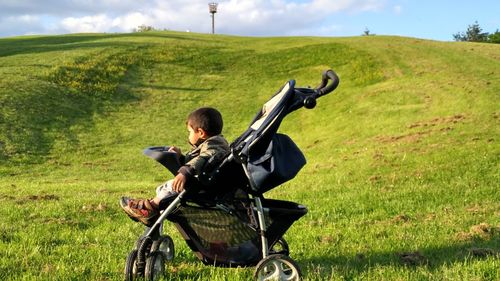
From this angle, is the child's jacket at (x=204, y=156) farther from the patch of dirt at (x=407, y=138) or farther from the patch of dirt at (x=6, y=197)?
the patch of dirt at (x=407, y=138)

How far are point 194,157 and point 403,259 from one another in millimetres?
2633

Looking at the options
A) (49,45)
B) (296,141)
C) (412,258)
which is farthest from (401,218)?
(49,45)

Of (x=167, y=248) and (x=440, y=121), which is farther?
(x=440, y=121)

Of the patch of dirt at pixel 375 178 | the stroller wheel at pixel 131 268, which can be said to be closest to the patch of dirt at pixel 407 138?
the patch of dirt at pixel 375 178

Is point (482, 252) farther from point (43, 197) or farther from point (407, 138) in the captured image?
point (407, 138)

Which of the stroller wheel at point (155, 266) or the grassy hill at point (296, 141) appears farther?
the grassy hill at point (296, 141)

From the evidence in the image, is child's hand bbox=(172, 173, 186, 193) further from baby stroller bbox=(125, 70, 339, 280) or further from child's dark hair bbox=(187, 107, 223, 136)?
child's dark hair bbox=(187, 107, 223, 136)

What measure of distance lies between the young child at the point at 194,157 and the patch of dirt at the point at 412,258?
240 centimetres

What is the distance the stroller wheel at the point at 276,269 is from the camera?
4.84 m

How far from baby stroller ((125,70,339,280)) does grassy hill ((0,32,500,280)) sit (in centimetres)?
35

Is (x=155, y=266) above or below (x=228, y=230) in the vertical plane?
below

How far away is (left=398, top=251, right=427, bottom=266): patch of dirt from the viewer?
5723mm

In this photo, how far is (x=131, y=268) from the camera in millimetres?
4914

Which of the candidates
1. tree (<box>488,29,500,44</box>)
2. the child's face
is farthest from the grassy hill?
tree (<box>488,29,500,44</box>)
